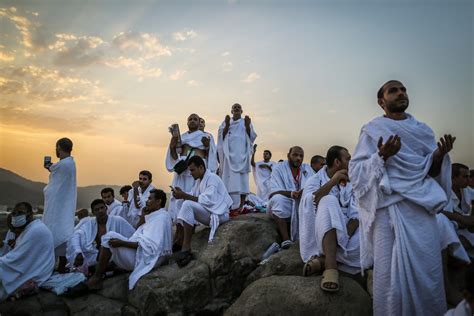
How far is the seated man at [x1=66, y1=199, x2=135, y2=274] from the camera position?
25.2 ft

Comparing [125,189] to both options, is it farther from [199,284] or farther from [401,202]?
[401,202]

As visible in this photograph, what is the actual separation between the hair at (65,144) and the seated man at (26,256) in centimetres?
138

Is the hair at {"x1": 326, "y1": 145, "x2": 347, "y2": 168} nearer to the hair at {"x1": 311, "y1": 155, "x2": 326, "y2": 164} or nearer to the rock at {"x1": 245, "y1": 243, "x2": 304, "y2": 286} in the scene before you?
the rock at {"x1": 245, "y1": 243, "x2": 304, "y2": 286}

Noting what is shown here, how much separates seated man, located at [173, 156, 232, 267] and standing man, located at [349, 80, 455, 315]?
12.5ft

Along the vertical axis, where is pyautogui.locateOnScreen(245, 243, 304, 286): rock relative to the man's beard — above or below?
below

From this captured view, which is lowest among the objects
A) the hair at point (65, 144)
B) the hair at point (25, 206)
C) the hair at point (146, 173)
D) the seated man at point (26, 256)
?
the seated man at point (26, 256)

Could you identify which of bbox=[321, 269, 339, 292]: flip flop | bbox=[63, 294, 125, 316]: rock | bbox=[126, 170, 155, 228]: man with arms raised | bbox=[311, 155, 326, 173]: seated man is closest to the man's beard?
bbox=[321, 269, 339, 292]: flip flop

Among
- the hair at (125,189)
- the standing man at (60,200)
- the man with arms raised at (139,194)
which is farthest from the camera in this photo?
the hair at (125,189)

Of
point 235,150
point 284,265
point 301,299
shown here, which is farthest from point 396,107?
point 235,150

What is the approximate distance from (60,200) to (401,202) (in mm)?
6724

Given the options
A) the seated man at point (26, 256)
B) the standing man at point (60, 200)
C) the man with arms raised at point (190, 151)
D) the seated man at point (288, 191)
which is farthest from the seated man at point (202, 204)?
the seated man at point (26, 256)

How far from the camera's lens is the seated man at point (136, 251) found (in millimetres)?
6688

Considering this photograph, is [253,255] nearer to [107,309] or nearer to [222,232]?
[222,232]

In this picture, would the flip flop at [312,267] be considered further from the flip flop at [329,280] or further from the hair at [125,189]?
the hair at [125,189]
